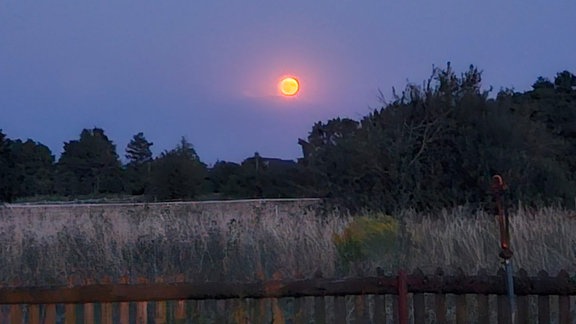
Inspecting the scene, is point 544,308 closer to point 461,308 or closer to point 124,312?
point 461,308

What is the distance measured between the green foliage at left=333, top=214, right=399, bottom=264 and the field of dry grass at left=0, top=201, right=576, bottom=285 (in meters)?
0.04

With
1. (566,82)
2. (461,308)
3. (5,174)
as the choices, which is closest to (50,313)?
(461,308)

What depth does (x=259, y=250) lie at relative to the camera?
376 inches

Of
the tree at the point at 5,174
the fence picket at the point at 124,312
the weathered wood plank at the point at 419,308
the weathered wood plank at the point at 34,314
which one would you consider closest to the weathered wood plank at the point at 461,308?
the weathered wood plank at the point at 419,308

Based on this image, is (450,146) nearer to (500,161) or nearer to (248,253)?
(500,161)

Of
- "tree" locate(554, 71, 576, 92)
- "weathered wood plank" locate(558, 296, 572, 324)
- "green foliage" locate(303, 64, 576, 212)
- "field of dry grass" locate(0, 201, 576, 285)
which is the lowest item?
"weathered wood plank" locate(558, 296, 572, 324)

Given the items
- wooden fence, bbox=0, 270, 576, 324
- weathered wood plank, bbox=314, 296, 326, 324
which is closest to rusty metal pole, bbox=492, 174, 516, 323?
wooden fence, bbox=0, 270, 576, 324

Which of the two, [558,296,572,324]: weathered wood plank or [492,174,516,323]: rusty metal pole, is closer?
[492,174,516,323]: rusty metal pole

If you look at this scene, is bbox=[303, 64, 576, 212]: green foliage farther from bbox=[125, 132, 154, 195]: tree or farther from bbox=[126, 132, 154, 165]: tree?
bbox=[126, 132, 154, 165]: tree

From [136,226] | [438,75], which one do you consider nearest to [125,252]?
[136,226]

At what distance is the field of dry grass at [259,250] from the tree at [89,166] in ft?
102

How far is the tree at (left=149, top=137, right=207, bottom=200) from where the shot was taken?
114ft

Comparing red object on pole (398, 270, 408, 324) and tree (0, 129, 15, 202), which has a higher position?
tree (0, 129, 15, 202)

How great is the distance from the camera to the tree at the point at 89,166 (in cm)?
4241
